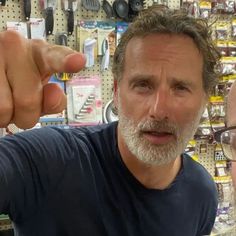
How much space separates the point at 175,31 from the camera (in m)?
1.17

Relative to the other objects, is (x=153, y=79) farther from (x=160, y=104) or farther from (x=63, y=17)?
(x=63, y=17)

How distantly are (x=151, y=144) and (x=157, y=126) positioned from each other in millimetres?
59

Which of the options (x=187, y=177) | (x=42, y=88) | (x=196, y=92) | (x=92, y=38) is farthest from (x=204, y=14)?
(x=42, y=88)

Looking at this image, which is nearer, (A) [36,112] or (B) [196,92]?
(A) [36,112]

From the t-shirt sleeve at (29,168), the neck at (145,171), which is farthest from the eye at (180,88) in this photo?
the t-shirt sleeve at (29,168)

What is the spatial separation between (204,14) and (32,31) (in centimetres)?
91

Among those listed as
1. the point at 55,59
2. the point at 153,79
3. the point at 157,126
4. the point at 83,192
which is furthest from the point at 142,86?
the point at 55,59

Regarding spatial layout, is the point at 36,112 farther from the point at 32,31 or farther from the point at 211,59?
the point at 32,31

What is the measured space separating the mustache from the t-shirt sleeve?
0.24 meters

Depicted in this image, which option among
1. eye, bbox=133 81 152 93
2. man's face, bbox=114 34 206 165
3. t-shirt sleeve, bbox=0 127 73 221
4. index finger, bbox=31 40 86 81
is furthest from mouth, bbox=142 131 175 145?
index finger, bbox=31 40 86 81

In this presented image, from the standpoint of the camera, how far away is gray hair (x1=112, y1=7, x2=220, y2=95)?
46.6 inches

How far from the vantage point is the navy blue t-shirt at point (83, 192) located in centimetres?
80

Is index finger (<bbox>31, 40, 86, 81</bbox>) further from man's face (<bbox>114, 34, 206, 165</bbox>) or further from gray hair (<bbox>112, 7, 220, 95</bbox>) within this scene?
gray hair (<bbox>112, 7, 220, 95</bbox>)

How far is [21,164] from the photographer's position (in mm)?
784
